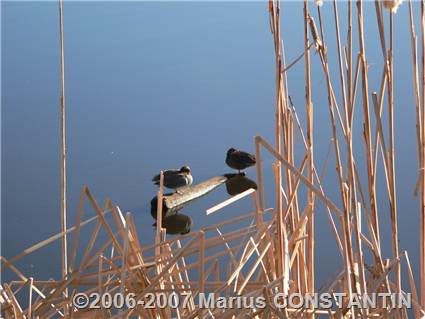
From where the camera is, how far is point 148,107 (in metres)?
2.53

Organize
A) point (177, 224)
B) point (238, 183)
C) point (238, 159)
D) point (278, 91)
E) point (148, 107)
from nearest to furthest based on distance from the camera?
point (278, 91) < point (177, 224) < point (238, 159) < point (238, 183) < point (148, 107)

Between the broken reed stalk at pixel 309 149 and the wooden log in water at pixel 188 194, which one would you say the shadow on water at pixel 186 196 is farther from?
the broken reed stalk at pixel 309 149

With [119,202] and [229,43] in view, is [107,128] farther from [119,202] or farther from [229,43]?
[229,43]

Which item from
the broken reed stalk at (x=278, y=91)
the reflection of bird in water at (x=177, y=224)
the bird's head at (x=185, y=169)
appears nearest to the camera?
the broken reed stalk at (x=278, y=91)

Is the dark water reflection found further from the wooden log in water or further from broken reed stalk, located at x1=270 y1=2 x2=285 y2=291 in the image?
broken reed stalk, located at x1=270 y1=2 x2=285 y2=291

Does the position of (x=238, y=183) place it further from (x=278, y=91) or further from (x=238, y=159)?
(x=278, y=91)

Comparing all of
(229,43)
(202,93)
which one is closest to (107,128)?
(202,93)

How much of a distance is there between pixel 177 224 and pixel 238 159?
1.01 ft

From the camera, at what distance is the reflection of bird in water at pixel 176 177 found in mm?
2109

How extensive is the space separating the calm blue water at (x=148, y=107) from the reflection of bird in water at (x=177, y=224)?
4 centimetres

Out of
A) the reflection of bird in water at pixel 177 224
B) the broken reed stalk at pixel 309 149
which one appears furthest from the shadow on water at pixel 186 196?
the broken reed stalk at pixel 309 149

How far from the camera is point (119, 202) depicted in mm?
2035

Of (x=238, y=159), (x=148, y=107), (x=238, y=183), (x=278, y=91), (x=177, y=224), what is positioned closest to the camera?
(x=278, y=91)

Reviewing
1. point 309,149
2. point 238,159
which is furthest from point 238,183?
point 309,149
